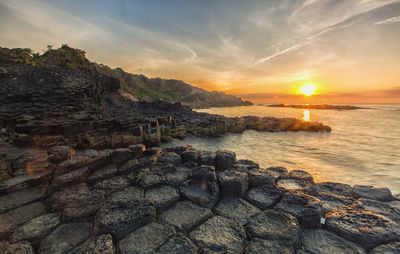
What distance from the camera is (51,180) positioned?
557 cm

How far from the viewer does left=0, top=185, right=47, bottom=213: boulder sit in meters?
4.67

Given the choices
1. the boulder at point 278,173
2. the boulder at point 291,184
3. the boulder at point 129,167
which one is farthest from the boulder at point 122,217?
the boulder at point 278,173

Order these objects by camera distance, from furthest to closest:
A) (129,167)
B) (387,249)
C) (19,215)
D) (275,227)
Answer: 1. (129,167)
2. (19,215)
3. (275,227)
4. (387,249)

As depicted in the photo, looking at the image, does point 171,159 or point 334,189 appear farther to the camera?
point 171,159

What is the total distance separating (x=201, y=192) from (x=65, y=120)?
15.8 meters

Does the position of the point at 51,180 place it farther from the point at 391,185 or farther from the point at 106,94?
A: the point at 106,94

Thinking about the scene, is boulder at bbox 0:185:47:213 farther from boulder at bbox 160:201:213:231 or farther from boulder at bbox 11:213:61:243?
boulder at bbox 160:201:213:231

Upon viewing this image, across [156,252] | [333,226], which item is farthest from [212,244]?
[333,226]

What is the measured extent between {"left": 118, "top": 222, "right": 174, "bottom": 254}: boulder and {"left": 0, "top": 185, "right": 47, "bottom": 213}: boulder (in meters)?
2.88

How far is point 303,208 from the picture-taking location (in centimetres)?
Result: 467

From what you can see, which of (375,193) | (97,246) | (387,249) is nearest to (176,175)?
(97,246)

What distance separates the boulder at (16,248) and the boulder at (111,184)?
169 cm

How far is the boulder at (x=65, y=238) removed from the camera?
3.63m

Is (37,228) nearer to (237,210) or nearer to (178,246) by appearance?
(178,246)
